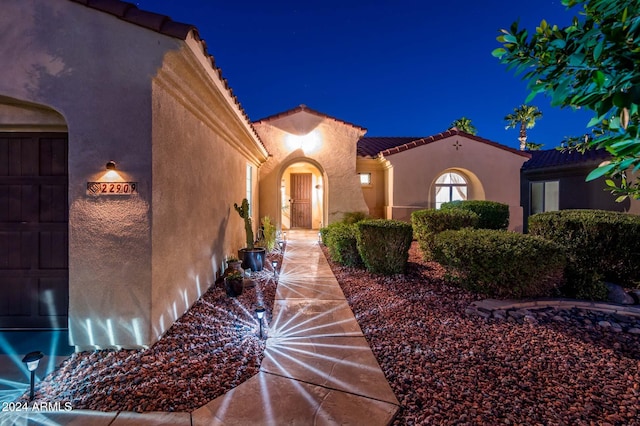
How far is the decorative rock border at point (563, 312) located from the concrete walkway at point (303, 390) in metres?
2.24

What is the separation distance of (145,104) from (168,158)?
761mm

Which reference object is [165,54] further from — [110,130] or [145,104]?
[110,130]

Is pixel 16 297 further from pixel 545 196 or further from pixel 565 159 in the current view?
pixel 565 159

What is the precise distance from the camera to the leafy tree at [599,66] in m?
1.45

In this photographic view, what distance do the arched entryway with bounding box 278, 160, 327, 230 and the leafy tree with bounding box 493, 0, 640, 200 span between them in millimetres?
14498

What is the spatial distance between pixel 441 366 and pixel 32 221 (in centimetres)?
566

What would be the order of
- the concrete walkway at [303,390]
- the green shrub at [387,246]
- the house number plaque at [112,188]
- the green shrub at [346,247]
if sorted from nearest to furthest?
the concrete walkway at [303,390] < the house number plaque at [112,188] < the green shrub at [387,246] < the green shrub at [346,247]

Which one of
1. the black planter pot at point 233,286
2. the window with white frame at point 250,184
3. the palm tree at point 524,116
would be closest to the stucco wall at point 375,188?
the window with white frame at point 250,184

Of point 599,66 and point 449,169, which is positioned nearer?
point 599,66

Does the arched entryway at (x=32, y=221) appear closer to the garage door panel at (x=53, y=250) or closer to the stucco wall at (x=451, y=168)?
the garage door panel at (x=53, y=250)

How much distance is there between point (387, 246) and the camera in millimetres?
7004

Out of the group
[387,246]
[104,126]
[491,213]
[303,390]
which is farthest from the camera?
[491,213]

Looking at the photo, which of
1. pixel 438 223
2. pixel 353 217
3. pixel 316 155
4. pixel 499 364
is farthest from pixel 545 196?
pixel 499 364

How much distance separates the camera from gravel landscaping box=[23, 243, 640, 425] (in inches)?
108
